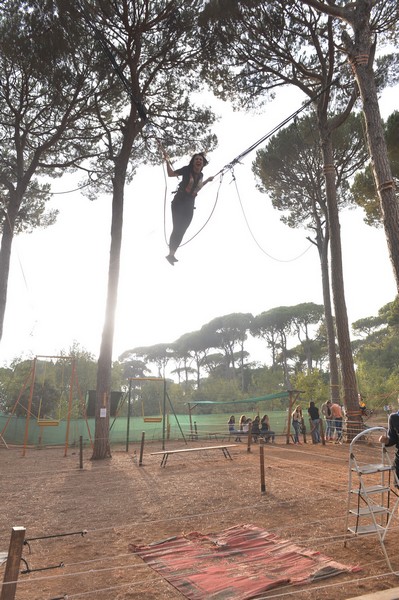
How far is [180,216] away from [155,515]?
3.70m

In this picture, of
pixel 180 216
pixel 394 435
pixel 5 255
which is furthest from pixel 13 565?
pixel 5 255

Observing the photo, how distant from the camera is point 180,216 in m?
5.50

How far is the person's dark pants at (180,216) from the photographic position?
5492mm

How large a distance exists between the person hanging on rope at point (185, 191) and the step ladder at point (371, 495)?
320 centimetres

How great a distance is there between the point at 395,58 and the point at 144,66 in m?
7.84

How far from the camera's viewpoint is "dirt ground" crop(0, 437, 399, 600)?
120 inches

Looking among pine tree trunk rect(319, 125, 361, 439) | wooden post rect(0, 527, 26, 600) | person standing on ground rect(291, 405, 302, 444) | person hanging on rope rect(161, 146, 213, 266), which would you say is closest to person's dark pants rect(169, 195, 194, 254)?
person hanging on rope rect(161, 146, 213, 266)

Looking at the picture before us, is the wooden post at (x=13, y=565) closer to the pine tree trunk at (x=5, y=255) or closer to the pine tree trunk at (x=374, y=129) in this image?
the pine tree trunk at (x=374, y=129)

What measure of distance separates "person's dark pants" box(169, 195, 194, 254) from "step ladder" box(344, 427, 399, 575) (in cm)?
315

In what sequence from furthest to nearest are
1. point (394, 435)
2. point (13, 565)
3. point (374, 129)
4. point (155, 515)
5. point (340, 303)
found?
point (340, 303)
point (374, 129)
point (155, 515)
point (394, 435)
point (13, 565)

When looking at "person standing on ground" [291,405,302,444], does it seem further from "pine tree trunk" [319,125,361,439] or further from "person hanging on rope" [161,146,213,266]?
"person hanging on rope" [161,146,213,266]

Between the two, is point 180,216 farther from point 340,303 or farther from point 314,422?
point 314,422

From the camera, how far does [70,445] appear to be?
15938 mm

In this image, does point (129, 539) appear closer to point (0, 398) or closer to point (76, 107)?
point (76, 107)
